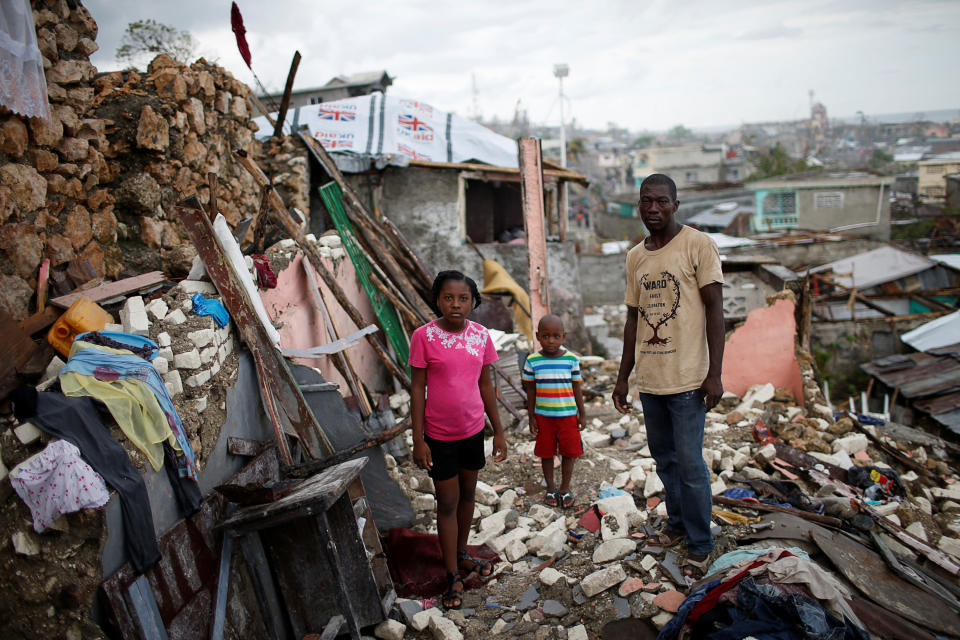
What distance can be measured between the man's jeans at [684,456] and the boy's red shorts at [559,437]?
830mm

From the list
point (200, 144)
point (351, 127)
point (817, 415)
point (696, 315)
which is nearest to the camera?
point (696, 315)

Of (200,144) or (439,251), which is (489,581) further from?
(439,251)

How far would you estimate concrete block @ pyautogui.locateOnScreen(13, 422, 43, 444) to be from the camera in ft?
7.23

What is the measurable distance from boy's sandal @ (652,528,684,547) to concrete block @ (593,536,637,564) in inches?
5.8

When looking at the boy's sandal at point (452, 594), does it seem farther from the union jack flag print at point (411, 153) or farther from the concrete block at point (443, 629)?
the union jack flag print at point (411, 153)

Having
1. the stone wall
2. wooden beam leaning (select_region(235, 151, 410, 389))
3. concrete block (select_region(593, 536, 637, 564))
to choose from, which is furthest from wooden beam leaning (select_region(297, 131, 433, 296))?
concrete block (select_region(593, 536, 637, 564))

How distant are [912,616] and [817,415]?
358cm

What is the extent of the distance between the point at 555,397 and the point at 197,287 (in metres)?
2.35

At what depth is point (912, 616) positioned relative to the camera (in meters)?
2.76

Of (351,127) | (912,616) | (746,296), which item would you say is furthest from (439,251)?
(912,616)

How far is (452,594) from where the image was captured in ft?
10.4

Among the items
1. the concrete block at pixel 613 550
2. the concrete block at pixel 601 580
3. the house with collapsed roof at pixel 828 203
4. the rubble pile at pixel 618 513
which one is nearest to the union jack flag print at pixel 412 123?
the rubble pile at pixel 618 513

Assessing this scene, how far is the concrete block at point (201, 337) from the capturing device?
309 centimetres

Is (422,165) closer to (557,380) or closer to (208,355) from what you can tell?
(557,380)
